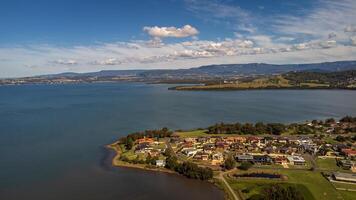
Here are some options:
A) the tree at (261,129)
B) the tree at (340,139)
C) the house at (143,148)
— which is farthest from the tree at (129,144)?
the tree at (340,139)

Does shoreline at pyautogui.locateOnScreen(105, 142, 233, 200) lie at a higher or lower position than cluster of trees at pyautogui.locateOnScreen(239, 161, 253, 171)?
lower

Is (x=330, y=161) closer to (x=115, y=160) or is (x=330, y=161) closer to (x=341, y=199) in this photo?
(x=341, y=199)

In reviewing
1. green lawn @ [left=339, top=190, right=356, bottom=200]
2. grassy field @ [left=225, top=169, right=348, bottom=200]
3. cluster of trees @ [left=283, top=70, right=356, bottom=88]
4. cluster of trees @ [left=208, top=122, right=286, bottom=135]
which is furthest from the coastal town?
cluster of trees @ [left=283, top=70, right=356, bottom=88]

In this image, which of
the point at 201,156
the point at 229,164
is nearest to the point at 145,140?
the point at 201,156

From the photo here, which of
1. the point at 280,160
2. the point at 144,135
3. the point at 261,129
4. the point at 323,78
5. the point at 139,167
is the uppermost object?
the point at 323,78

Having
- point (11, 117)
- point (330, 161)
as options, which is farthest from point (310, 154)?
point (11, 117)

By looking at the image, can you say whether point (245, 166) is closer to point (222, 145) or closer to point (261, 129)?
point (222, 145)

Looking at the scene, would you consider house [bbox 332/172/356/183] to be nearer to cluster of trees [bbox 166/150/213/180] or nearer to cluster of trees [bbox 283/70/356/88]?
cluster of trees [bbox 166/150/213/180]
